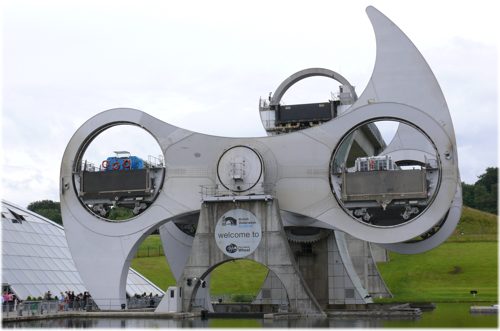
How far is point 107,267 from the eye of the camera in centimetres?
4619

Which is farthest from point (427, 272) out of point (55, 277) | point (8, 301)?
point (8, 301)

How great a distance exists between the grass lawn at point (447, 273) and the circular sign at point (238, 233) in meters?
20.5

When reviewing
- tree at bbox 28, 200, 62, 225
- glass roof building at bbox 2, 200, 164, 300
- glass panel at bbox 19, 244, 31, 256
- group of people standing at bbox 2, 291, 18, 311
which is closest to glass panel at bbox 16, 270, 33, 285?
glass roof building at bbox 2, 200, 164, 300

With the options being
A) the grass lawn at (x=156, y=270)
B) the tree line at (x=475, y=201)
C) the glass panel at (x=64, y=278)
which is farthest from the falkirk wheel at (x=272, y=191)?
the tree line at (x=475, y=201)

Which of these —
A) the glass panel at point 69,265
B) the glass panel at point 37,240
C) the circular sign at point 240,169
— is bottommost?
the glass panel at point 69,265

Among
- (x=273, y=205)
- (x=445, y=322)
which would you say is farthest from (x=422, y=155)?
→ (x=445, y=322)

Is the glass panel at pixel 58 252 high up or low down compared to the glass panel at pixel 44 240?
down

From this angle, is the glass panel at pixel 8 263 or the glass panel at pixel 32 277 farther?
the glass panel at pixel 32 277

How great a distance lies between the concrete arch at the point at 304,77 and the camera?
5512 cm

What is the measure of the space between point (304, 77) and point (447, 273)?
26.9 m

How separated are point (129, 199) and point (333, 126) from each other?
42.1ft

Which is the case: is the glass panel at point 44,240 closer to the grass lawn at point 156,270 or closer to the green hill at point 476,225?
the grass lawn at point 156,270

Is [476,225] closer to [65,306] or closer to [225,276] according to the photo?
[225,276]

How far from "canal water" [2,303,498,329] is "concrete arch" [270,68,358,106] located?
65.9ft
